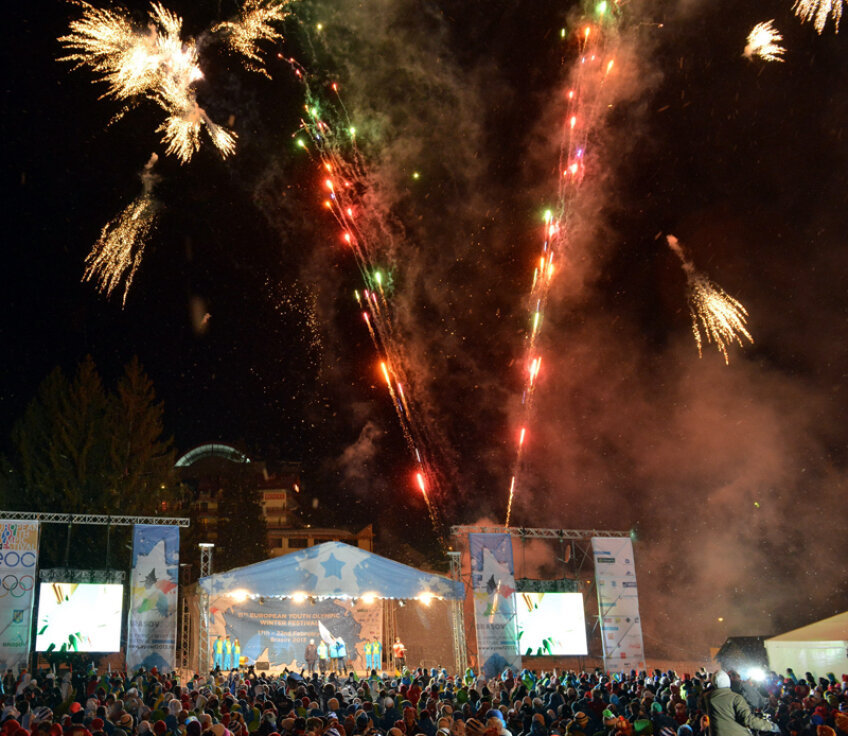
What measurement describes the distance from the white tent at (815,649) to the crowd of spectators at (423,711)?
5.21m

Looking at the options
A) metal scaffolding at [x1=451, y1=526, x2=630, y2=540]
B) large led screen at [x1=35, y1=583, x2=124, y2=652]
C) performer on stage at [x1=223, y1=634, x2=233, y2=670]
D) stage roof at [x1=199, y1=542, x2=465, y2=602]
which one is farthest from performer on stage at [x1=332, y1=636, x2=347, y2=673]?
large led screen at [x1=35, y1=583, x2=124, y2=652]

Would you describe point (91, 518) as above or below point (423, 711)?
above

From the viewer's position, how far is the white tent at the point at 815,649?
1766 cm

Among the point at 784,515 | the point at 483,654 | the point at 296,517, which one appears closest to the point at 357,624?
the point at 483,654

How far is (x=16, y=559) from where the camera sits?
17.0 m

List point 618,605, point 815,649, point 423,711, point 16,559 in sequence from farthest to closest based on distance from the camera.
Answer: point 618,605
point 815,649
point 16,559
point 423,711

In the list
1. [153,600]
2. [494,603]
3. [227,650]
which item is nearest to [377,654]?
[227,650]

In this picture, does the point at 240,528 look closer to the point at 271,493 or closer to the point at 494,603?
the point at 271,493

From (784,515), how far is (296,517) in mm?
42183

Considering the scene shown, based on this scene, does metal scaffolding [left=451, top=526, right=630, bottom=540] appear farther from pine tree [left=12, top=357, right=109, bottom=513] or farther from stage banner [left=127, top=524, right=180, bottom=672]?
pine tree [left=12, top=357, right=109, bottom=513]

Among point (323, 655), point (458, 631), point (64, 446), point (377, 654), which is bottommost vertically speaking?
point (377, 654)

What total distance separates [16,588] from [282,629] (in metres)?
7.70

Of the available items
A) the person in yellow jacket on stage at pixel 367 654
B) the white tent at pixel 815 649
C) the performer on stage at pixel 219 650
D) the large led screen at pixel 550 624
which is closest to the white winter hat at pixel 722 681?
the white tent at pixel 815 649

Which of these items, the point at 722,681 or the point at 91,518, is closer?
the point at 722,681
